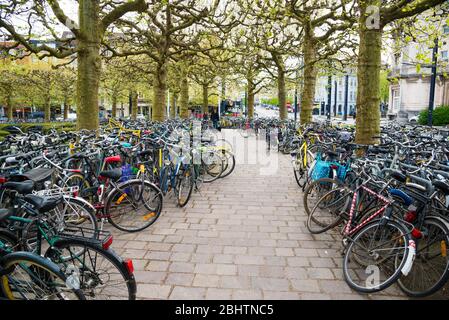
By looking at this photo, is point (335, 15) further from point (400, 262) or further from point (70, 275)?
point (70, 275)

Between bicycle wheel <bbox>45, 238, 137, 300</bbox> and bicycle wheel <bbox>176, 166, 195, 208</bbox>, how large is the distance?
9.93 ft

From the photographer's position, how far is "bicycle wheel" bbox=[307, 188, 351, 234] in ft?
13.7

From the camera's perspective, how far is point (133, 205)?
467 centimetres

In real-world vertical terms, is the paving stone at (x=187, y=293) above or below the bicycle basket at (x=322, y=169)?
below

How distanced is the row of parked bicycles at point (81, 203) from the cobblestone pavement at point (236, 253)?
0.40m

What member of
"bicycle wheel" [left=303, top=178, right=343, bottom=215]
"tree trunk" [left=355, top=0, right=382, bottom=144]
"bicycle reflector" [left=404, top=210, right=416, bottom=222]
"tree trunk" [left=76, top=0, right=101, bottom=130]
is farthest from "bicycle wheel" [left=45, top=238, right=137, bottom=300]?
"tree trunk" [left=76, top=0, right=101, bottom=130]

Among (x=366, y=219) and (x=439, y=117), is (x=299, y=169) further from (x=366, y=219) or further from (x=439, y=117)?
(x=439, y=117)

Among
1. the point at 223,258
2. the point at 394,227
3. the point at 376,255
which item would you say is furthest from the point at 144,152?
the point at 394,227

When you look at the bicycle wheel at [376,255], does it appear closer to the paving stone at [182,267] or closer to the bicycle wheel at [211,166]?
the paving stone at [182,267]

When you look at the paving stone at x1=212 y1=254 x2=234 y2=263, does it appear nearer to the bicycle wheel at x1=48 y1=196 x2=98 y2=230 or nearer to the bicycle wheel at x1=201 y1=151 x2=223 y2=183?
the bicycle wheel at x1=48 y1=196 x2=98 y2=230

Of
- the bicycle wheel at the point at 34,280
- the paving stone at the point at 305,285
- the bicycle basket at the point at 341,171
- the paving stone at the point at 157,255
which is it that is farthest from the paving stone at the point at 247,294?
the bicycle basket at the point at 341,171

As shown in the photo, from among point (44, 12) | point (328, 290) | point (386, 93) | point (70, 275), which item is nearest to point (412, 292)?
point (328, 290)

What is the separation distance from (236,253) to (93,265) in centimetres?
175

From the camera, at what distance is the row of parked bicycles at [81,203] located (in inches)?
98.3
